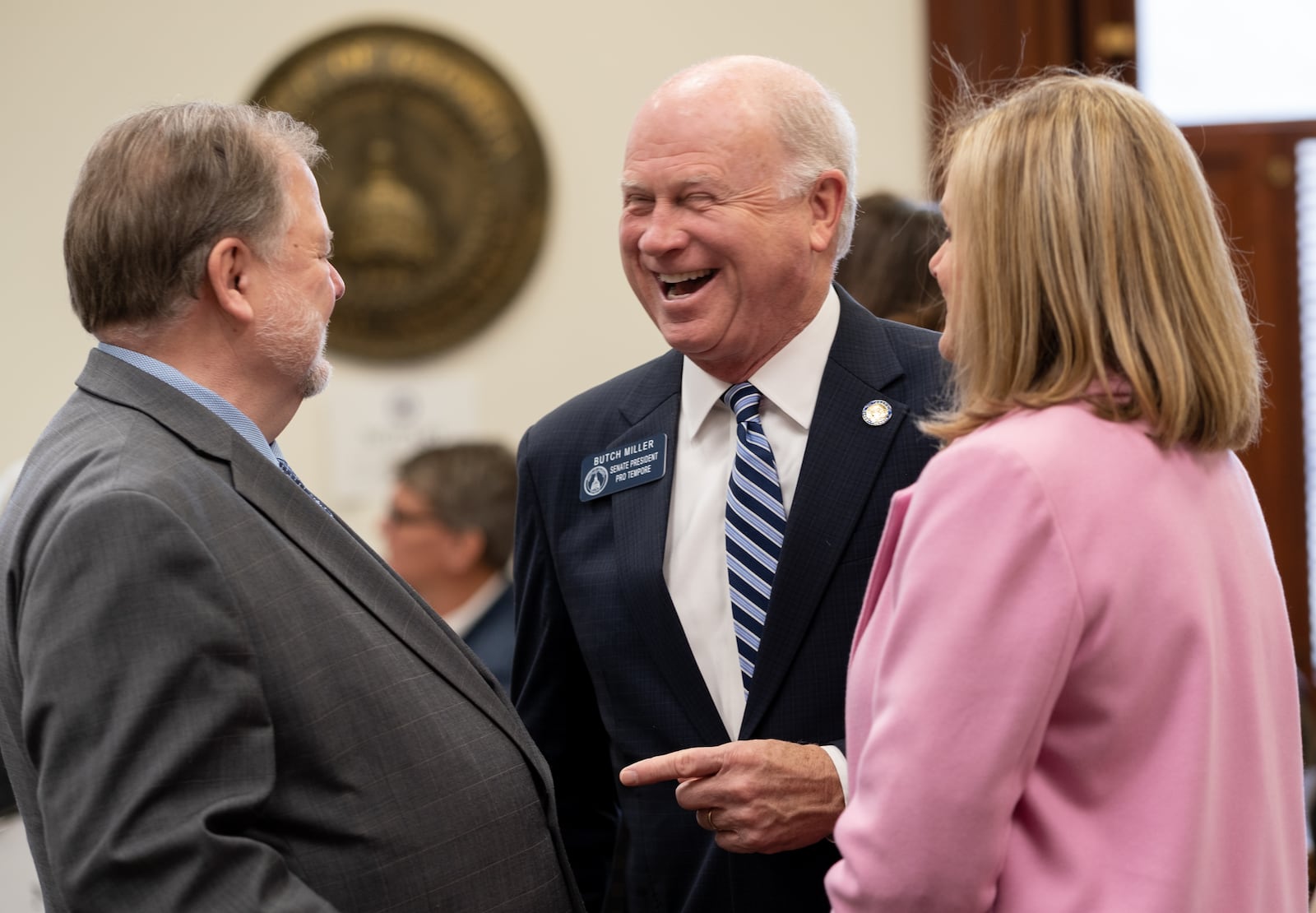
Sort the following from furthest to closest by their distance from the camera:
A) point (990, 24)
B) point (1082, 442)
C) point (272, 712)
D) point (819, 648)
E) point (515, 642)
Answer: point (990, 24) → point (515, 642) → point (819, 648) → point (272, 712) → point (1082, 442)

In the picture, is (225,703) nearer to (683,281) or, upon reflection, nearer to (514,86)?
(683,281)

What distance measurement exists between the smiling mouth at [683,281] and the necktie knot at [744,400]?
0.49 ft

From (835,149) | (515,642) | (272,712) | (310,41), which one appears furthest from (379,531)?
(272,712)

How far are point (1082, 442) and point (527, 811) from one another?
808 millimetres

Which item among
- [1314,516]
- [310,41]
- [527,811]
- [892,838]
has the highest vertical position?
[310,41]

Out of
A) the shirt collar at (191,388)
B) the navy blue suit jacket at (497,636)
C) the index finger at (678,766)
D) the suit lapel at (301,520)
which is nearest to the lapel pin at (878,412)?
the index finger at (678,766)

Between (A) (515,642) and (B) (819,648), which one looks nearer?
(B) (819,648)

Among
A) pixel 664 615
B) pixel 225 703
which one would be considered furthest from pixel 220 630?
pixel 664 615

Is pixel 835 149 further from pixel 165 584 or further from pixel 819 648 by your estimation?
pixel 165 584

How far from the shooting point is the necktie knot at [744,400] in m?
1.90

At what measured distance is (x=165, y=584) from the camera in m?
1.29

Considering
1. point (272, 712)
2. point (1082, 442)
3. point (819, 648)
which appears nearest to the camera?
point (1082, 442)

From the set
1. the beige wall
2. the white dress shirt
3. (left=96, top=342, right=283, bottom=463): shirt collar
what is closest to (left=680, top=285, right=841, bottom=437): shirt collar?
the white dress shirt

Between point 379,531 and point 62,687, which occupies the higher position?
point 62,687
